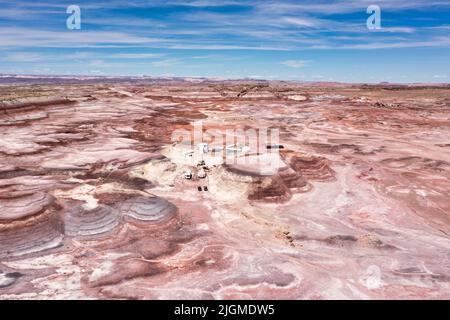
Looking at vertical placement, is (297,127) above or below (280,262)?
above

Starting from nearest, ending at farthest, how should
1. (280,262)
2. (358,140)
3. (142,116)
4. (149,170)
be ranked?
(280,262) < (149,170) < (358,140) < (142,116)

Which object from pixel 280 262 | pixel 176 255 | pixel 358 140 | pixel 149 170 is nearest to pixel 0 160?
pixel 149 170
